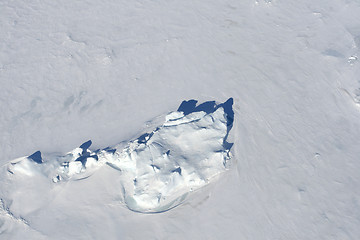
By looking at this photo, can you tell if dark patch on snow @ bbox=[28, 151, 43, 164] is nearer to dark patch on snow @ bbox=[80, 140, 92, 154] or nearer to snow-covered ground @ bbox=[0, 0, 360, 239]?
snow-covered ground @ bbox=[0, 0, 360, 239]

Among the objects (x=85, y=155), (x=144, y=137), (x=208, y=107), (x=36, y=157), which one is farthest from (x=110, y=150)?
(x=208, y=107)

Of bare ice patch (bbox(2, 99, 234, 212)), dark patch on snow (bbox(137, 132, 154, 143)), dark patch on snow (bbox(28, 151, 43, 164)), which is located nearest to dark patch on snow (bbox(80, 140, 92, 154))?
bare ice patch (bbox(2, 99, 234, 212))

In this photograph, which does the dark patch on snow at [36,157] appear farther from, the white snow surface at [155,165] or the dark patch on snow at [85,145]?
the dark patch on snow at [85,145]

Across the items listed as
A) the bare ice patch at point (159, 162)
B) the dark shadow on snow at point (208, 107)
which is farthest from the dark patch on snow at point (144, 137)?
the dark shadow on snow at point (208, 107)

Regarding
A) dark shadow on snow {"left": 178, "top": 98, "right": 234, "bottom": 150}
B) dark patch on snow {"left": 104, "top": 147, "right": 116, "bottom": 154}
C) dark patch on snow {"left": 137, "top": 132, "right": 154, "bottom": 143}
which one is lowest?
dark patch on snow {"left": 104, "top": 147, "right": 116, "bottom": 154}

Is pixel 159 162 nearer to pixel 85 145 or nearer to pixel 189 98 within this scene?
pixel 85 145

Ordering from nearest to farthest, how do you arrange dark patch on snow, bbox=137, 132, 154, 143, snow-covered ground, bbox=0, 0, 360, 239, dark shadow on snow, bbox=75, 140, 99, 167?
snow-covered ground, bbox=0, 0, 360, 239
dark shadow on snow, bbox=75, 140, 99, 167
dark patch on snow, bbox=137, 132, 154, 143

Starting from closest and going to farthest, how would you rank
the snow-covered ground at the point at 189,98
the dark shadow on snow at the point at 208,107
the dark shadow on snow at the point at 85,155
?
the snow-covered ground at the point at 189,98
the dark shadow on snow at the point at 85,155
the dark shadow on snow at the point at 208,107
